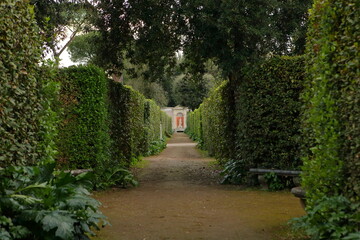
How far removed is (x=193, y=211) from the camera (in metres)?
7.46

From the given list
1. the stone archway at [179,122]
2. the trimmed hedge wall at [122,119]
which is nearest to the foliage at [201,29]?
the trimmed hedge wall at [122,119]

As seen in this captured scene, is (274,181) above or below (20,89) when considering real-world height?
below

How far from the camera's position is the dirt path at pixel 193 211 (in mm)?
5809

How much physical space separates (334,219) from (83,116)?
6520 millimetres

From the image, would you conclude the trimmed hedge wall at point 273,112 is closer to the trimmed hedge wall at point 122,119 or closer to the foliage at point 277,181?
the foliage at point 277,181

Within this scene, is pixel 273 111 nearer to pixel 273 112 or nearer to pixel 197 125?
pixel 273 112

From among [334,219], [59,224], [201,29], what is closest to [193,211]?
[334,219]

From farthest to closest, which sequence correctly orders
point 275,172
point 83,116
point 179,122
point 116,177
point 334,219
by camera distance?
point 179,122 < point 116,177 < point 275,172 < point 83,116 < point 334,219

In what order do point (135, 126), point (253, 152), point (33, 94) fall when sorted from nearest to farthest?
1. point (33, 94)
2. point (253, 152)
3. point (135, 126)

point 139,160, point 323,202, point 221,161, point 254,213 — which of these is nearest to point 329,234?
point 323,202

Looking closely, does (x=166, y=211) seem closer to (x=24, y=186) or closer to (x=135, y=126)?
(x=24, y=186)

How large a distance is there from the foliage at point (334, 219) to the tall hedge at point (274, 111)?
509cm

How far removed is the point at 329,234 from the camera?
15.0ft

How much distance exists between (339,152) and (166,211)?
12.6 ft
